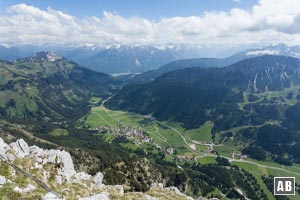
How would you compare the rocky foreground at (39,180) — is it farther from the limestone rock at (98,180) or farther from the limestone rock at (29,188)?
the limestone rock at (98,180)

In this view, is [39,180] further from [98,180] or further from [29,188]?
[98,180]

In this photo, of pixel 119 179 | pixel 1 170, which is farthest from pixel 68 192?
pixel 119 179

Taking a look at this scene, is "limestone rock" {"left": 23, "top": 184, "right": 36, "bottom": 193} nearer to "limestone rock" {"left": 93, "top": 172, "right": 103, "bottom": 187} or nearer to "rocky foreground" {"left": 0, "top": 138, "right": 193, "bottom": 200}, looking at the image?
"rocky foreground" {"left": 0, "top": 138, "right": 193, "bottom": 200}

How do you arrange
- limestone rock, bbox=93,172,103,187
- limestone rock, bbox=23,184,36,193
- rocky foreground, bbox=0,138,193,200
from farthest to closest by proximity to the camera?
1. limestone rock, bbox=93,172,103,187
2. limestone rock, bbox=23,184,36,193
3. rocky foreground, bbox=0,138,193,200

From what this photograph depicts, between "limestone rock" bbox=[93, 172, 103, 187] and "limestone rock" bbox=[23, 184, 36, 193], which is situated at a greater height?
"limestone rock" bbox=[23, 184, 36, 193]

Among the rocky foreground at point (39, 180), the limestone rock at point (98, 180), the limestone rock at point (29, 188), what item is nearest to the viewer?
the rocky foreground at point (39, 180)

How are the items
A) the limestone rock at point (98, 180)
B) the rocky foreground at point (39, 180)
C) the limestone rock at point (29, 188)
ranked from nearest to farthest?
the rocky foreground at point (39, 180), the limestone rock at point (29, 188), the limestone rock at point (98, 180)

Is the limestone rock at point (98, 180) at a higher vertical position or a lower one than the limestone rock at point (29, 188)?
lower

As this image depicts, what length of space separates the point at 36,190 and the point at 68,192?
45.3ft

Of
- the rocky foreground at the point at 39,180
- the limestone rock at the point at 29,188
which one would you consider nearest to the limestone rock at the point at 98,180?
the rocky foreground at the point at 39,180

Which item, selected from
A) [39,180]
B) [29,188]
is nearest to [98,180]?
[39,180]

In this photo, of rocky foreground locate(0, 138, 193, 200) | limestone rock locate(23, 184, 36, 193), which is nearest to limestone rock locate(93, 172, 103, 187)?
rocky foreground locate(0, 138, 193, 200)

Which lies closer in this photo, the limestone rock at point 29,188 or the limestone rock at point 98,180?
the limestone rock at point 29,188

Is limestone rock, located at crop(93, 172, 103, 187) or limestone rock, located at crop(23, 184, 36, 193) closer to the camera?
limestone rock, located at crop(23, 184, 36, 193)
